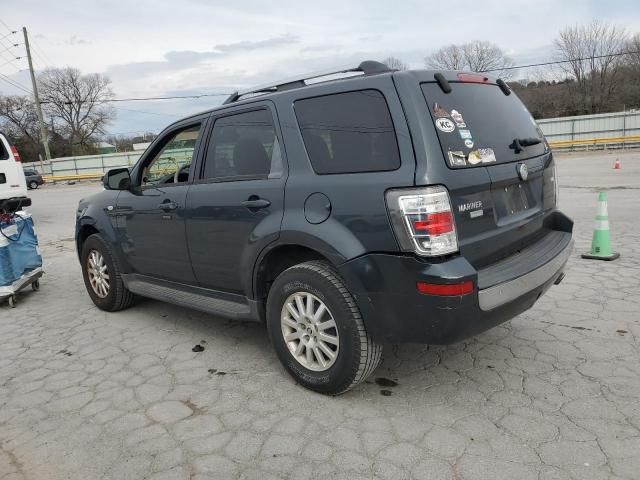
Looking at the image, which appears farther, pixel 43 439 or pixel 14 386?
pixel 14 386

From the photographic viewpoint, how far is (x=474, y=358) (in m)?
3.64

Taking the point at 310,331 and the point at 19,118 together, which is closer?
the point at 310,331

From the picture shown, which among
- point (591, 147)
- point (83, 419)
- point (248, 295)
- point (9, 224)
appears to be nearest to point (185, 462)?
point (83, 419)

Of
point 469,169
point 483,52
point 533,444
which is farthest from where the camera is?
point 483,52

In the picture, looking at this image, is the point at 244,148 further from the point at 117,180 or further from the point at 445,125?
the point at 117,180

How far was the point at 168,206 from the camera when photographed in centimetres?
409

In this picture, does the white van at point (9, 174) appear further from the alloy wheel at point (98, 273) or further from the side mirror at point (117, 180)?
the side mirror at point (117, 180)

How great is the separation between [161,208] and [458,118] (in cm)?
246

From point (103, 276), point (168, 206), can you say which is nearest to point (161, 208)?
point (168, 206)

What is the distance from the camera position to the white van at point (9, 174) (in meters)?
10.3

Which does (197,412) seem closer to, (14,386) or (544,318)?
(14,386)

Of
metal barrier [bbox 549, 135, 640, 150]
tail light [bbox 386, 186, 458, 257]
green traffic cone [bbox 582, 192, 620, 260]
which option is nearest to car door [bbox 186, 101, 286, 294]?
tail light [bbox 386, 186, 458, 257]

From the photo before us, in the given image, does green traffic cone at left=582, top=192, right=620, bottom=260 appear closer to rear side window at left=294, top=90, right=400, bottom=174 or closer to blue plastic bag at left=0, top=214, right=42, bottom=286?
rear side window at left=294, top=90, right=400, bottom=174

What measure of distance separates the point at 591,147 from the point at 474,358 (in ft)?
113
